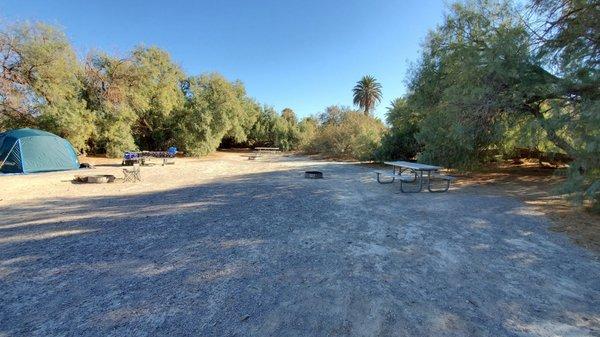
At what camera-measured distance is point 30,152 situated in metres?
12.0

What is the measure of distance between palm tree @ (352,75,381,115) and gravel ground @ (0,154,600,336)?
34.9 metres

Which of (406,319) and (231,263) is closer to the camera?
(406,319)

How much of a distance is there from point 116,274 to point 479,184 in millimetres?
Result: 10023

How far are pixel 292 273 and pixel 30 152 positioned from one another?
14548 millimetres

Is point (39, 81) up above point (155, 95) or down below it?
below

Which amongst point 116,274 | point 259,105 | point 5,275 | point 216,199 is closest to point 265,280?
point 116,274

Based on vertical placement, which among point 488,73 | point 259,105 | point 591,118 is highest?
point 259,105

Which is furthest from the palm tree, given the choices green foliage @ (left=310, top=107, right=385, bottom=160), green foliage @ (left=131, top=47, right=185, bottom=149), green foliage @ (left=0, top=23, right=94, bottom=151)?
green foliage @ (left=0, top=23, right=94, bottom=151)

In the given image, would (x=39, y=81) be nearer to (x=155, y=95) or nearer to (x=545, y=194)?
(x=155, y=95)

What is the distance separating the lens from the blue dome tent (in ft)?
38.6

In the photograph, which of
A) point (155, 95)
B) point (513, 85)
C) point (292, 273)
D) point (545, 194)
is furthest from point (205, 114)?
point (292, 273)

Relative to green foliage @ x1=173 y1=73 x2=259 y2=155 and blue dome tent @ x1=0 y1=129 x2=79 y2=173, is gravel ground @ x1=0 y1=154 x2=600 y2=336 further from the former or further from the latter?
green foliage @ x1=173 y1=73 x2=259 y2=155

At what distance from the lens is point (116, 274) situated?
10.2ft

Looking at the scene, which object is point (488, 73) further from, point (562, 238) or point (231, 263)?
point (231, 263)
